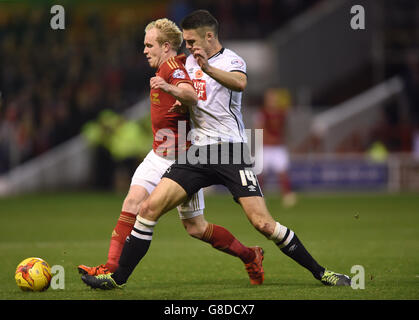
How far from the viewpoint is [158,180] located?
6.64 m

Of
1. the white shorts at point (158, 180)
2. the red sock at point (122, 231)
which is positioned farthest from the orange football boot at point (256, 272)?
the red sock at point (122, 231)

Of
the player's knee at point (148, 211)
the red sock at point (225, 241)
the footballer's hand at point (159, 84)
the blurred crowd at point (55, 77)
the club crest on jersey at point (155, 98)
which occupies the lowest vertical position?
the red sock at point (225, 241)

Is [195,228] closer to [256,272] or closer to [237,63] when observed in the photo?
[256,272]

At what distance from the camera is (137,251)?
6148 millimetres

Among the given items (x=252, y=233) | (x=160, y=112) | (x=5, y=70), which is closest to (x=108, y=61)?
(x=5, y=70)

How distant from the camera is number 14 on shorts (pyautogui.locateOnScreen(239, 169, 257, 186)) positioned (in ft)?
20.3

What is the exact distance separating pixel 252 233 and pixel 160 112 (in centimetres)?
450

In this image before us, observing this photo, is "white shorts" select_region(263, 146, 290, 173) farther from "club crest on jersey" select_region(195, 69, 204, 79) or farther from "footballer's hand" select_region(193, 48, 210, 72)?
"footballer's hand" select_region(193, 48, 210, 72)

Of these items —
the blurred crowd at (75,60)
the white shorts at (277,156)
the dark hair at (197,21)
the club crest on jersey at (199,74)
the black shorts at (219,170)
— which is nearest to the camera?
the dark hair at (197,21)

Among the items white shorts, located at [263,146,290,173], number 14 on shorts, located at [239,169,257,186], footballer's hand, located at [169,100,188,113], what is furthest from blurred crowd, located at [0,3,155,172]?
number 14 on shorts, located at [239,169,257,186]

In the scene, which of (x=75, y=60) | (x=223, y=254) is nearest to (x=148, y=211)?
(x=223, y=254)

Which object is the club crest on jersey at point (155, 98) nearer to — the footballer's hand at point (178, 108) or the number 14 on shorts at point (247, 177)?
the footballer's hand at point (178, 108)

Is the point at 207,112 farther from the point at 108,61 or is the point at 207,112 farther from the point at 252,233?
the point at 108,61

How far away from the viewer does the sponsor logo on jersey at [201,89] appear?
6.28 m
